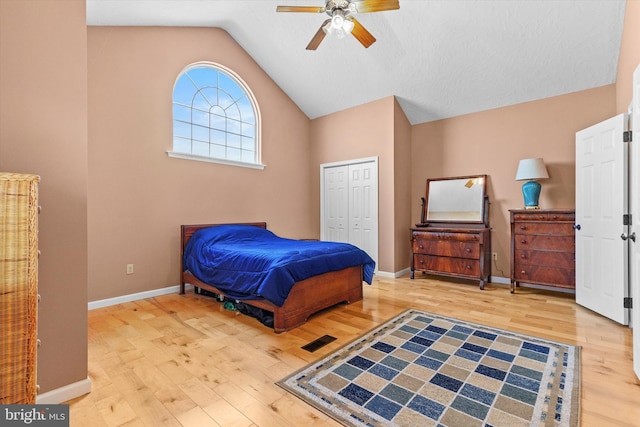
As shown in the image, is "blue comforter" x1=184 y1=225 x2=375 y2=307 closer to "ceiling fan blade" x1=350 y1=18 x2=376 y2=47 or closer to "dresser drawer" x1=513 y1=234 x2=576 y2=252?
"dresser drawer" x1=513 y1=234 x2=576 y2=252

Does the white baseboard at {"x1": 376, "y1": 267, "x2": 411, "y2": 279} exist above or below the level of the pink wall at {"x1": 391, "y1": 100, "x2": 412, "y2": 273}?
below

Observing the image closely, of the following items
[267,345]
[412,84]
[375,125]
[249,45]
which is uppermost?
[249,45]

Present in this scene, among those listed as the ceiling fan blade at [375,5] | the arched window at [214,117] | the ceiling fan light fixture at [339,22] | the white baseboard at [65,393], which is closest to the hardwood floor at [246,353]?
the white baseboard at [65,393]

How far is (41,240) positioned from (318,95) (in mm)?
4402

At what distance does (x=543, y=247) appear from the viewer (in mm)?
3662

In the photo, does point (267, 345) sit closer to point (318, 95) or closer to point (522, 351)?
point (522, 351)

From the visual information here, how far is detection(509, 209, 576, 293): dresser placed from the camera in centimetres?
351

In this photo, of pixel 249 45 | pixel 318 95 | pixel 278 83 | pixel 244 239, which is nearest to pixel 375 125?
pixel 318 95

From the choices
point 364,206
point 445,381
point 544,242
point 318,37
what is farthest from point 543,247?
point 318,37

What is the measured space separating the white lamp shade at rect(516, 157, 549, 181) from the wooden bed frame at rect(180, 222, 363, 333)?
7.87ft

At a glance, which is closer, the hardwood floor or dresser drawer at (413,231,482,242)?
the hardwood floor

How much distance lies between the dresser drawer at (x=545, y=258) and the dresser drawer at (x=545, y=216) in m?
0.39

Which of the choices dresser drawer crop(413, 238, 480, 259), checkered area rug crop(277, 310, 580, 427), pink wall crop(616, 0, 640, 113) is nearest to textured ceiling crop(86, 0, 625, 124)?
pink wall crop(616, 0, 640, 113)

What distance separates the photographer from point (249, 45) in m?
4.61
